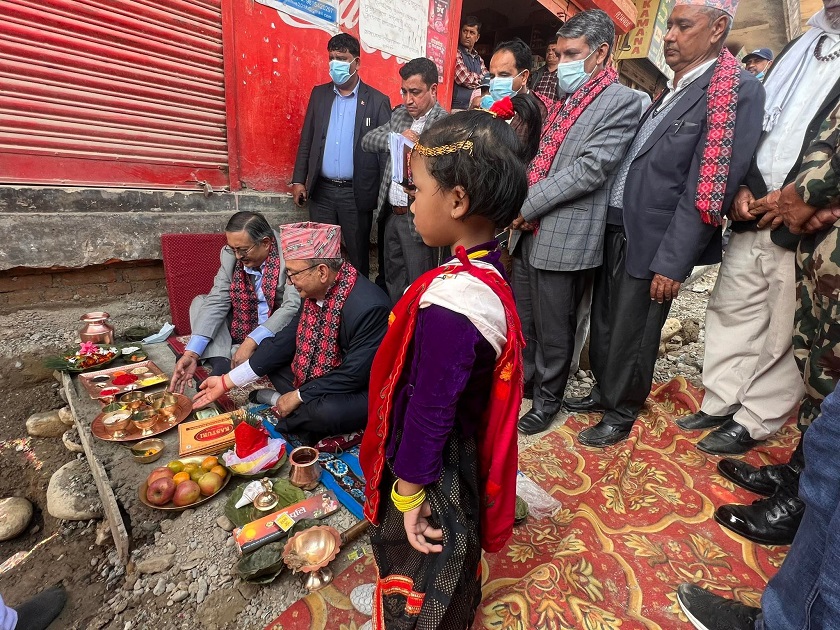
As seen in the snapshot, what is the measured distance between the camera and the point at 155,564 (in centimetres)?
171

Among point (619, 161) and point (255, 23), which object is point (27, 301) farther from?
point (619, 161)

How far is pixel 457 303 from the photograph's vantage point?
965 millimetres

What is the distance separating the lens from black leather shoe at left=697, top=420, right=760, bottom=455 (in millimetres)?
2297

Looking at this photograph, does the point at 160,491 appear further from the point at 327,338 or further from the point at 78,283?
the point at 78,283

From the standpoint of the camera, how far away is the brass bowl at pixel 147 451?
85.4 inches

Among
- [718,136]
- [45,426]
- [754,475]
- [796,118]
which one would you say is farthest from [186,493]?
[796,118]

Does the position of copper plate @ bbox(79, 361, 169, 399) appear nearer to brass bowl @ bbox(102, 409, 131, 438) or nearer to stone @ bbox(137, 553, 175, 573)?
brass bowl @ bbox(102, 409, 131, 438)

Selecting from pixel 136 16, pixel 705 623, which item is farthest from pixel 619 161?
pixel 136 16

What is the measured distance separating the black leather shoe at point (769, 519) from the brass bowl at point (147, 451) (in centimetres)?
267

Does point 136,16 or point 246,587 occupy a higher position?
point 136,16

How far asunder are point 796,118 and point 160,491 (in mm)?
3353

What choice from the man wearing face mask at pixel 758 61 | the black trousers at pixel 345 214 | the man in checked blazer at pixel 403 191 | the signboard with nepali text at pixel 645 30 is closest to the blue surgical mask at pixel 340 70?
the man in checked blazer at pixel 403 191

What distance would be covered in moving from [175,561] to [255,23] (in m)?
3.88

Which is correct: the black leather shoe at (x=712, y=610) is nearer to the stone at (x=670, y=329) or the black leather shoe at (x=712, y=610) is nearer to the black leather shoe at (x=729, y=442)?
the black leather shoe at (x=729, y=442)
